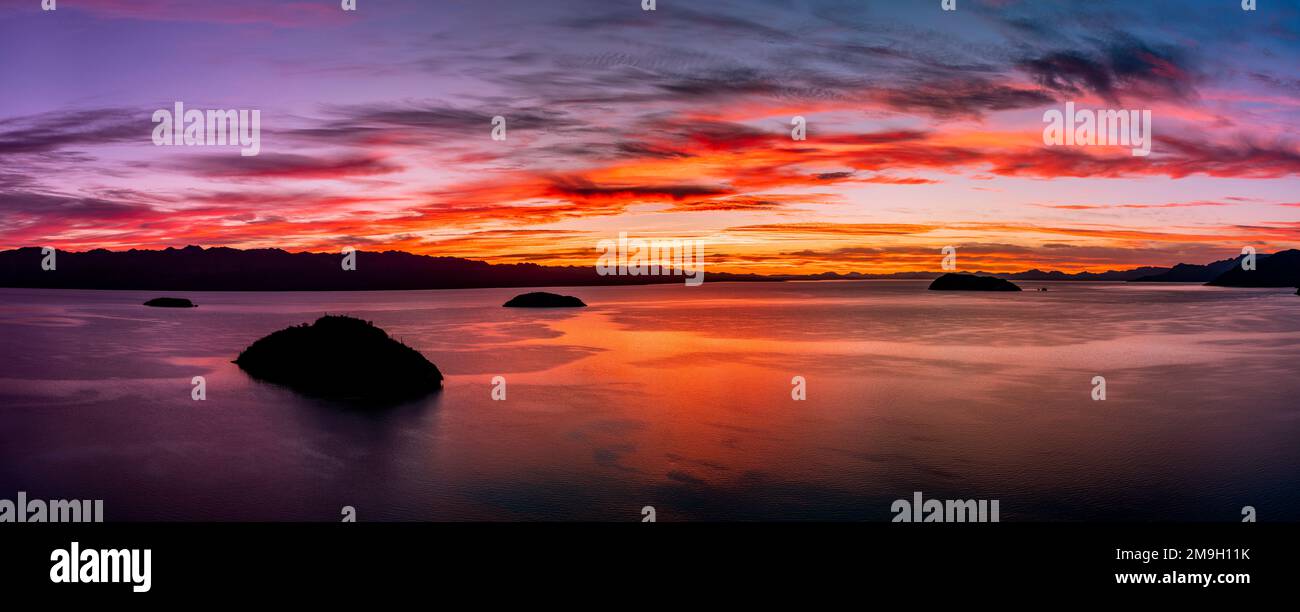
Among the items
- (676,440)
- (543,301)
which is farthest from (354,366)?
(543,301)

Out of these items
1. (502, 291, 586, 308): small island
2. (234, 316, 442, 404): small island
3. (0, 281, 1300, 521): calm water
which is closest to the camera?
(0, 281, 1300, 521): calm water

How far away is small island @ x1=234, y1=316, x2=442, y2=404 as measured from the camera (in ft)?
99.5

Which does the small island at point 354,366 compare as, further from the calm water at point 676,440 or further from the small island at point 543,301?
the small island at point 543,301

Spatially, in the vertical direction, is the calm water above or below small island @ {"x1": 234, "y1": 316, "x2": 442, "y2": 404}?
below

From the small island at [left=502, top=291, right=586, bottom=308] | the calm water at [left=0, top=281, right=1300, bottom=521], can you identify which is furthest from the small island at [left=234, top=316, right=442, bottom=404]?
the small island at [left=502, top=291, right=586, bottom=308]

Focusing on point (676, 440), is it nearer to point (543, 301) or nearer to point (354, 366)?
point (354, 366)

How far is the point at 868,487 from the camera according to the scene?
17531mm

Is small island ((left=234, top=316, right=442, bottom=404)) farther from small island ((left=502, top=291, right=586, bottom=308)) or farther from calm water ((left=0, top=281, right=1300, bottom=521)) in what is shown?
small island ((left=502, top=291, right=586, bottom=308))
